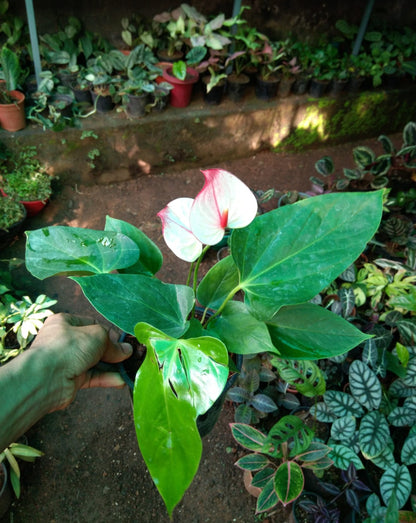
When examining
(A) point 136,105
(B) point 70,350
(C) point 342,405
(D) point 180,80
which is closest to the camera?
(B) point 70,350

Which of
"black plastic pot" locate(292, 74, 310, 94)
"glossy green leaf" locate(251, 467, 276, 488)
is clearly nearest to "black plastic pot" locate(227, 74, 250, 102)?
"black plastic pot" locate(292, 74, 310, 94)

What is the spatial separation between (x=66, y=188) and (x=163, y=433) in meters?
2.41

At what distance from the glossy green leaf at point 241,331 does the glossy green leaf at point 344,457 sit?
0.62 metres

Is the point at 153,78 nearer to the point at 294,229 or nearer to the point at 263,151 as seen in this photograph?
the point at 263,151

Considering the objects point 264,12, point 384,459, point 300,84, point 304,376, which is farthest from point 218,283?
point 264,12

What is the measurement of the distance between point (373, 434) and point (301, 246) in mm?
790

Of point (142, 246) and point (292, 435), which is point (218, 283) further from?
point (292, 435)

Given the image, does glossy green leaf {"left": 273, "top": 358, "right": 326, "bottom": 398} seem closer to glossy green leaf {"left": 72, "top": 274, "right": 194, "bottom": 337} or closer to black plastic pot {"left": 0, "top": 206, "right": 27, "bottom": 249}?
glossy green leaf {"left": 72, "top": 274, "right": 194, "bottom": 337}

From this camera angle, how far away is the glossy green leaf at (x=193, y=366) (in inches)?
27.3

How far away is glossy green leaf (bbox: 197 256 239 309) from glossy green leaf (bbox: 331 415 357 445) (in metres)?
0.63

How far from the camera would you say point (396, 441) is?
150 centimetres

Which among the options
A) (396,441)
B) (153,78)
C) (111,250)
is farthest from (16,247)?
(396,441)

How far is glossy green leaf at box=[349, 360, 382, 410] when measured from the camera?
1301 mm

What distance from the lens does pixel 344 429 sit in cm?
129
